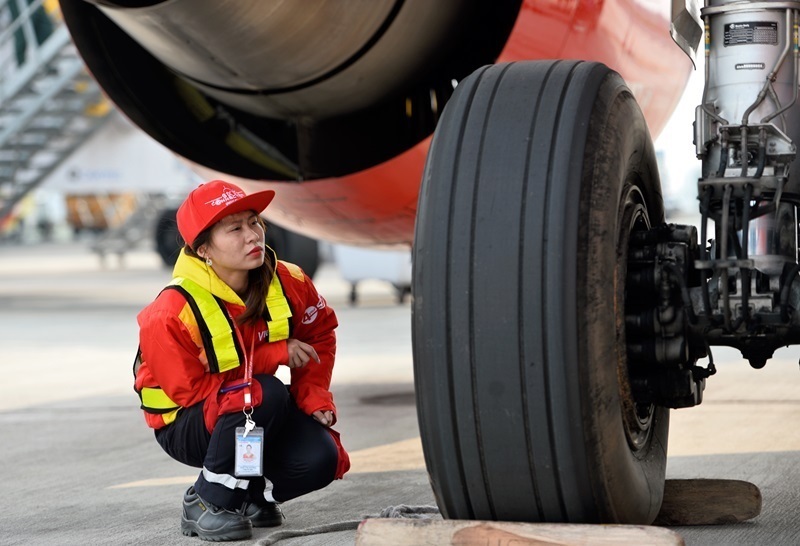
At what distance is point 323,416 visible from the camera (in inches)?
120

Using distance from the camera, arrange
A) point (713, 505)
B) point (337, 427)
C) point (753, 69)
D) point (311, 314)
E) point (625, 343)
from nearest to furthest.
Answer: point (625, 343) → point (753, 69) → point (713, 505) → point (311, 314) → point (337, 427)

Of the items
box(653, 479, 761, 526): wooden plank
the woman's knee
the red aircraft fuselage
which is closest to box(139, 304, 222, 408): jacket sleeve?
the woman's knee

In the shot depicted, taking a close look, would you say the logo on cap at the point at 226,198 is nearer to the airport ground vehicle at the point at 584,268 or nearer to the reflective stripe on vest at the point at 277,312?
the reflective stripe on vest at the point at 277,312

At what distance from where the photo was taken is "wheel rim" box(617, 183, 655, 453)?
2.26 meters

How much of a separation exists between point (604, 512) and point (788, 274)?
0.63m

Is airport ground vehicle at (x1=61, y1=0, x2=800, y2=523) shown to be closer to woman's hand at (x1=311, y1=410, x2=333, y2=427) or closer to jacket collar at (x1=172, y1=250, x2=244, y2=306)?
jacket collar at (x1=172, y1=250, x2=244, y2=306)

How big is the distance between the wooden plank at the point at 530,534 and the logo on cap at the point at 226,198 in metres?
1.04

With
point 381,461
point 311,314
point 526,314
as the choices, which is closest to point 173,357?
point 311,314

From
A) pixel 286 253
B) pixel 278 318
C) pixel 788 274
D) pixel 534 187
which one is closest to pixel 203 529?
pixel 278 318

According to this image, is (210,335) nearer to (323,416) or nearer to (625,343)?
(323,416)

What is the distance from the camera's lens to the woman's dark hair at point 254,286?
9.62ft

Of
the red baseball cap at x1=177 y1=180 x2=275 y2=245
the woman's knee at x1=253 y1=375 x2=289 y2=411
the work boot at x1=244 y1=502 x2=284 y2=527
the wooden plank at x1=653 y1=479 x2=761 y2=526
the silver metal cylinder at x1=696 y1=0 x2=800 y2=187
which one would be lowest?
the work boot at x1=244 y1=502 x2=284 y2=527

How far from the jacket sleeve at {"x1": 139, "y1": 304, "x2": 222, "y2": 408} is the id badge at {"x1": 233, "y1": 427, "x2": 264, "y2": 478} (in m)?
0.15

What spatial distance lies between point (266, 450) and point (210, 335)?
A: 33 cm
